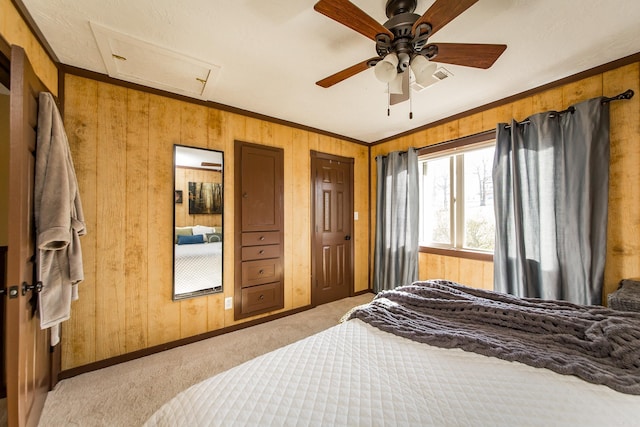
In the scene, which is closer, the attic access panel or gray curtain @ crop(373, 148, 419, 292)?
the attic access panel

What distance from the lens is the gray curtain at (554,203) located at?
1.91 meters

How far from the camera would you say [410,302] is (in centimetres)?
155

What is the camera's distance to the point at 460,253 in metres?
2.87

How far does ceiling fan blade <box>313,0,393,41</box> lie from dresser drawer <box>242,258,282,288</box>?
234cm

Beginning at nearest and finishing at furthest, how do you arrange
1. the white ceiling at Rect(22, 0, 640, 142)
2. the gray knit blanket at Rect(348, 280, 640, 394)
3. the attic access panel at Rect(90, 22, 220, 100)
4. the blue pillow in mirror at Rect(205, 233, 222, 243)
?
the gray knit blanket at Rect(348, 280, 640, 394), the white ceiling at Rect(22, 0, 640, 142), the attic access panel at Rect(90, 22, 220, 100), the blue pillow in mirror at Rect(205, 233, 222, 243)

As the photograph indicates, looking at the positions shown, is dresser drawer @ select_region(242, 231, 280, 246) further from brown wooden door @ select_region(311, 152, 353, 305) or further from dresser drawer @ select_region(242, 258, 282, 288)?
brown wooden door @ select_region(311, 152, 353, 305)

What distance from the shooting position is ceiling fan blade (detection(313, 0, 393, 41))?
1048 mm

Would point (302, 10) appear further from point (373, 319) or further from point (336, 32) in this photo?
point (373, 319)

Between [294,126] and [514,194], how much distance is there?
2473 mm

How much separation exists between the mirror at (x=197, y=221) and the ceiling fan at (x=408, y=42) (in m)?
1.73

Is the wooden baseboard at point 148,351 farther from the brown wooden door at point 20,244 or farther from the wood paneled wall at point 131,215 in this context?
the brown wooden door at point 20,244

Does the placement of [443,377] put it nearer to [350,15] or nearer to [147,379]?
[350,15]

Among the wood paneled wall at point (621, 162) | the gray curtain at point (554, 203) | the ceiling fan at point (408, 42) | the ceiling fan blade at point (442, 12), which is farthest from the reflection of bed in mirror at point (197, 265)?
the wood paneled wall at point (621, 162)

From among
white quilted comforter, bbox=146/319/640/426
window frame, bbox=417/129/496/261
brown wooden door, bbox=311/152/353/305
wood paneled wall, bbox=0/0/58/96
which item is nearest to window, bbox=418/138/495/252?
window frame, bbox=417/129/496/261
